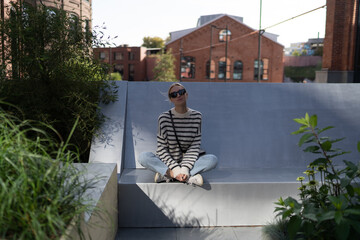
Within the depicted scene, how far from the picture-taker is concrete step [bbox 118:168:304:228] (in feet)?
12.8

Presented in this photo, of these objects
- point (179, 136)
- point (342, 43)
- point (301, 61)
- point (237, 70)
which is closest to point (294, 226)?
point (179, 136)

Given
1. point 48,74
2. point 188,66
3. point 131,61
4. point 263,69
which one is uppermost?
point 131,61

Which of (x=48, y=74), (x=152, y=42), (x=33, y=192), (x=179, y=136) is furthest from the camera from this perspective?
(x=152, y=42)

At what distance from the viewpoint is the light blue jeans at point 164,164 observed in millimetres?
3896

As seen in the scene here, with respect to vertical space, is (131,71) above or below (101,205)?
above

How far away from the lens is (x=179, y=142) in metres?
4.08

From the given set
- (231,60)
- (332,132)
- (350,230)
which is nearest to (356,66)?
(332,132)

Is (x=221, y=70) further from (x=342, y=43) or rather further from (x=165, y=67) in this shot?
(x=342, y=43)

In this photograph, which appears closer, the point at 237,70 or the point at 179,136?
the point at 179,136

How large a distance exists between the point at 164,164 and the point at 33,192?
229 cm

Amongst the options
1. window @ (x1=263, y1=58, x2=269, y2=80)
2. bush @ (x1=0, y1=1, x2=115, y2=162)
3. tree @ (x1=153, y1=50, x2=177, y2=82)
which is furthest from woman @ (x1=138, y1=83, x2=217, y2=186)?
window @ (x1=263, y1=58, x2=269, y2=80)

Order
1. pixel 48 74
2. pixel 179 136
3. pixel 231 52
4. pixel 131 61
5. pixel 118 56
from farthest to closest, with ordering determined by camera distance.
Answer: pixel 118 56 → pixel 131 61 → pixel 231 52 → pixel 48 74 → pixel 179 136

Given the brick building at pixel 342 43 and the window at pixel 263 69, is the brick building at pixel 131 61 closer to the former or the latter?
the window at pixel 263 69

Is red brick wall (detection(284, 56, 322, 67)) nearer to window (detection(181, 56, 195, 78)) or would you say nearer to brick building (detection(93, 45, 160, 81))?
window (detection(181, 56, 195, 78))
